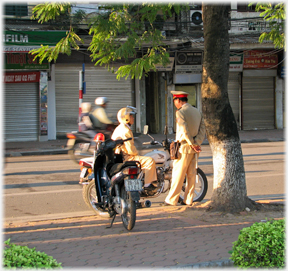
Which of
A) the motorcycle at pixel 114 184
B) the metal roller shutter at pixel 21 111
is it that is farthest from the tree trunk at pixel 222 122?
the metal roller shutter at pixel 21 111

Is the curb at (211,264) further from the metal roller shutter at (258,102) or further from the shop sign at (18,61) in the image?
the metal roller shutter at (258,102)

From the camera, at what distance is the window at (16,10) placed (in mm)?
18513

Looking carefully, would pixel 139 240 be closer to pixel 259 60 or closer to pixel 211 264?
pixel 211 264

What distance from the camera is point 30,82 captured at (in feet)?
64.5

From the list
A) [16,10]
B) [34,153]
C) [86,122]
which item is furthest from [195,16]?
[86,122]

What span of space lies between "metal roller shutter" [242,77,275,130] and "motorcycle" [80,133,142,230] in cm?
1814

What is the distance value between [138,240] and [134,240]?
52 millimetres

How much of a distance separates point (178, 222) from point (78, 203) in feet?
7.91

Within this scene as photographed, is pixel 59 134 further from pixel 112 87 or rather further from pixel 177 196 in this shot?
pixel 177 196

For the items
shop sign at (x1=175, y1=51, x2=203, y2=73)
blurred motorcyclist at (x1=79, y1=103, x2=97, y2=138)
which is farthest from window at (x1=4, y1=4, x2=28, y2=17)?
blurred motorcyclist at (x1=79, y1=103, x2=97, y2=138)

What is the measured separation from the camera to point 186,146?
21.4 ft

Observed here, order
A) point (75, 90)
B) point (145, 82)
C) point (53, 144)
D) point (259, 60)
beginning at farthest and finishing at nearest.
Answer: point (259, 60)
point (145, 82)
point (75, 90)
point (53, 144)

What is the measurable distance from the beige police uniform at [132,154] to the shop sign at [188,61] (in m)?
15.3

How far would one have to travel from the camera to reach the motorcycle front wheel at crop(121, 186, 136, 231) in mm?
5328
